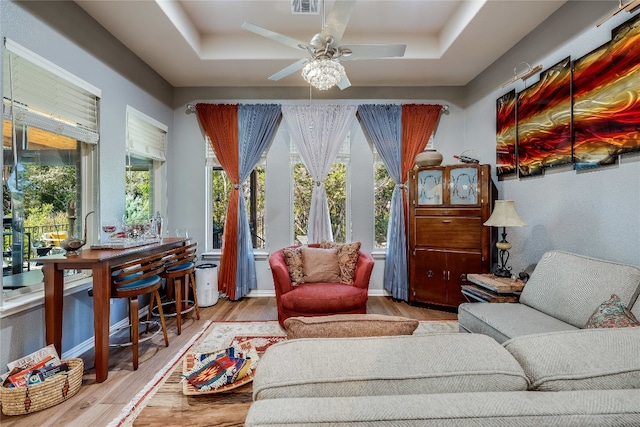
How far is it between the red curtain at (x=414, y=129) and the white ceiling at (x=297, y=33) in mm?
401

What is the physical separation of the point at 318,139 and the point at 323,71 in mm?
1874

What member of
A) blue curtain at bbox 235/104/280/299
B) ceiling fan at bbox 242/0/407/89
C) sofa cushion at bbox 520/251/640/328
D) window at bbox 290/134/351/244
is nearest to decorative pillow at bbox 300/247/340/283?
window at bbox 290/134/351/244

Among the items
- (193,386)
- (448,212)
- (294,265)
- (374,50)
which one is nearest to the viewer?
(193,386)

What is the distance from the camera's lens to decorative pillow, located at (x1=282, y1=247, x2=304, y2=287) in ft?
10.2

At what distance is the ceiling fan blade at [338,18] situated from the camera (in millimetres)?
1799

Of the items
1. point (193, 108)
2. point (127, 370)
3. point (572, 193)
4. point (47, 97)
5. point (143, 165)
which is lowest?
point (127, 370)

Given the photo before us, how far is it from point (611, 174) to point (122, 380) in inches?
152

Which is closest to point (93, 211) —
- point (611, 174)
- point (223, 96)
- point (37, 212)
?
point (37, 212)

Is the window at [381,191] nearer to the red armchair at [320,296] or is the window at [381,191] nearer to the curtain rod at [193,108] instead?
the curtain rod at [193,108]

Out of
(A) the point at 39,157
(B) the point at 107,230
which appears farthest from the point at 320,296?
(A) the point at 39,157

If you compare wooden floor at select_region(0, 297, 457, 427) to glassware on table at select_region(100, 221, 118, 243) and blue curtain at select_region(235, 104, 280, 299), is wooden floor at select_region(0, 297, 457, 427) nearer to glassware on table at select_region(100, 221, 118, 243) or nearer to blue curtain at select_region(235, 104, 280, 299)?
blue curtain at select_region(235, 104, 280, 299)

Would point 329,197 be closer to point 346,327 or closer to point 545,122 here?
point 545,122

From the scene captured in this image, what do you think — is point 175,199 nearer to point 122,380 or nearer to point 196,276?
point 196,276

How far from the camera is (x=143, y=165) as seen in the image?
12.0 ft
